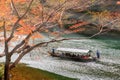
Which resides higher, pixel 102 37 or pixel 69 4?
pixel 69 4

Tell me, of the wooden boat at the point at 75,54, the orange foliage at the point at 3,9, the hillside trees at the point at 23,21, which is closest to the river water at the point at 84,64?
the wooden boat at the point at 75,54

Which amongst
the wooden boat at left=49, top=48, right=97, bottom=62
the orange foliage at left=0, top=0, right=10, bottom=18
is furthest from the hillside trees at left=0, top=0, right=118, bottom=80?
the wooden boat at left=49, top=48, right=97, bottom=62

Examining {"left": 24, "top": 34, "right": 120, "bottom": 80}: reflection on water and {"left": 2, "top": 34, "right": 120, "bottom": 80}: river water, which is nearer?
{"left": 24, "top": 34, "right": 120, "bottom": 80}: reflection on water

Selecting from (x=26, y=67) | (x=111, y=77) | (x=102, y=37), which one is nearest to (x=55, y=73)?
(x=26, y=67)

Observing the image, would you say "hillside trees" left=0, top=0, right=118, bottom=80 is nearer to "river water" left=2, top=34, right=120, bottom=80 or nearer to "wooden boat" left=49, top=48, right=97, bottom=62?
"river water" left=2, top=34, right=120, bottom=80

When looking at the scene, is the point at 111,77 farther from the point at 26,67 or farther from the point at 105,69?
the point at 26,67
